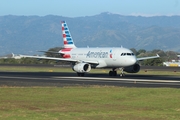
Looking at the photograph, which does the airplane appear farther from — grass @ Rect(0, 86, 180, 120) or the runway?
grass @ Rect(0, 86, 180, 120)

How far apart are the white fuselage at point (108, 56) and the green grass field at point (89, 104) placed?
84.1 ft

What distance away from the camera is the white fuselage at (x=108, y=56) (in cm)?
6056

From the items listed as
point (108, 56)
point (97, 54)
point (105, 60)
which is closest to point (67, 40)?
point (97, 54)

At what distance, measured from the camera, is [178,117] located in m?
22.6

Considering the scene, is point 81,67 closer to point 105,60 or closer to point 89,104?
point 105,60

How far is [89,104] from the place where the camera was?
27.2m

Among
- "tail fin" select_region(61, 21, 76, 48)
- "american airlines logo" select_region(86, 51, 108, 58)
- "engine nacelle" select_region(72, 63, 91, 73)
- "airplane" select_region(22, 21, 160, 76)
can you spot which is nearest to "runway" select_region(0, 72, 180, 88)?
"engine nacelle" select_region(72, 63, 91, 73)

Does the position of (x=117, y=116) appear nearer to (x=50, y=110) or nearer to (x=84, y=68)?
(x=50, y=110)

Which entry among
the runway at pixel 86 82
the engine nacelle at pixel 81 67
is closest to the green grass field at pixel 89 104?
the runway at pixel 86 82

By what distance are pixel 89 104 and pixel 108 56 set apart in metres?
35.6

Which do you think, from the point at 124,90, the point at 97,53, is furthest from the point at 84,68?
the point at 124,90

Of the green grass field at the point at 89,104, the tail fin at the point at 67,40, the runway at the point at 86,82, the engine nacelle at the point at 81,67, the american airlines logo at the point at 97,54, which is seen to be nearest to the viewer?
the green grass field at the point at 89,104

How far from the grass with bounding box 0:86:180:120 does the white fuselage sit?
84.2 ft

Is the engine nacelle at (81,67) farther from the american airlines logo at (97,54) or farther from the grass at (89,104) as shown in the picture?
the grass at (89,104)
